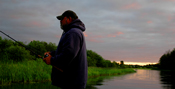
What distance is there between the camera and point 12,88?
28.4 feet

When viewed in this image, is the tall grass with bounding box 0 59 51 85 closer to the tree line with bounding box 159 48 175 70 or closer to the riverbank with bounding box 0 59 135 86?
the riverbank with bounding box 0 59 135 86

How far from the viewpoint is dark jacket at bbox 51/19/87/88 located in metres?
2.54

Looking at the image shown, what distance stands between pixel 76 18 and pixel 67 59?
0.78 meters

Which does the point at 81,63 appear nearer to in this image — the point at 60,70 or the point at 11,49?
the point at 60,70

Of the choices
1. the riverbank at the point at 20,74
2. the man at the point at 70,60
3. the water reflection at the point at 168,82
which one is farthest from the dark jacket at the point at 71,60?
the water reflection at the point at 168,82

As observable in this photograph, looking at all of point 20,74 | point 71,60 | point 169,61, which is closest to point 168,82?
point 20,74

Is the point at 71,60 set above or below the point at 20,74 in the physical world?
above

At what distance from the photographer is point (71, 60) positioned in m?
2.56

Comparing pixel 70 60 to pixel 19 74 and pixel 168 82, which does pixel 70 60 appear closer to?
pixel 19 74

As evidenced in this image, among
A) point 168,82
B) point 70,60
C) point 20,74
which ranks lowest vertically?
point 168,82

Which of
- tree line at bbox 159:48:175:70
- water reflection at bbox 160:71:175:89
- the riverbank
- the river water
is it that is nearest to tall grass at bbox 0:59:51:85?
the riverbank

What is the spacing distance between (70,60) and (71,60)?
2 centimetres

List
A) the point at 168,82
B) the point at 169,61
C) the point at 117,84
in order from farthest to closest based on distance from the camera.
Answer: the point at 169,61, the point at 168,82, the point at 117,84

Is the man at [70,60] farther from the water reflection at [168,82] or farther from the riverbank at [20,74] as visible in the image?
the water reflection at [168,82]
